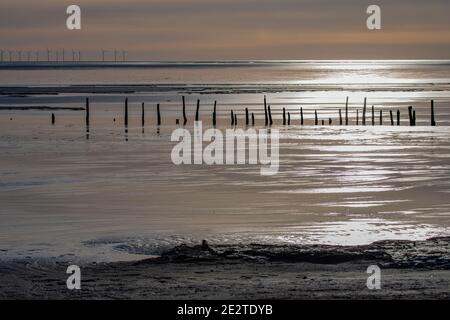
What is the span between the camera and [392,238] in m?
19.5

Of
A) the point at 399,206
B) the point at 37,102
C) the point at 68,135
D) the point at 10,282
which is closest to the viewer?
the point at 10,282

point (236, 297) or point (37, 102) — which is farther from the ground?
point (37, 102)

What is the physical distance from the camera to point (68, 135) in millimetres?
52250

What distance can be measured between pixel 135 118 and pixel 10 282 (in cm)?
5473

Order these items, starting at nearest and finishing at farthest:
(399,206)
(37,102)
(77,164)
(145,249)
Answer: (145,249)
(399,206)
(77,164)
(37,102)

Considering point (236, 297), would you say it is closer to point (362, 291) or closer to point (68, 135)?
point (362, 291)

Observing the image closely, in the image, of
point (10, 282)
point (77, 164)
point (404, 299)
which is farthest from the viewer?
point (77, 164)

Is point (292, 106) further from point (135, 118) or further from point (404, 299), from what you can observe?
point (404, 299)

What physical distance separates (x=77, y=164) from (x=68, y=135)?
52.9 feet

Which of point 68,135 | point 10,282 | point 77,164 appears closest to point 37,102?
point 68,135

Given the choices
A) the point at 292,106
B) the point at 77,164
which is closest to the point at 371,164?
the point at 77,164

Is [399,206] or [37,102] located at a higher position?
[37,102]

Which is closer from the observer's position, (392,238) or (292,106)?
(392,238)

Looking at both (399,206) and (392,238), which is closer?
(392,238)
